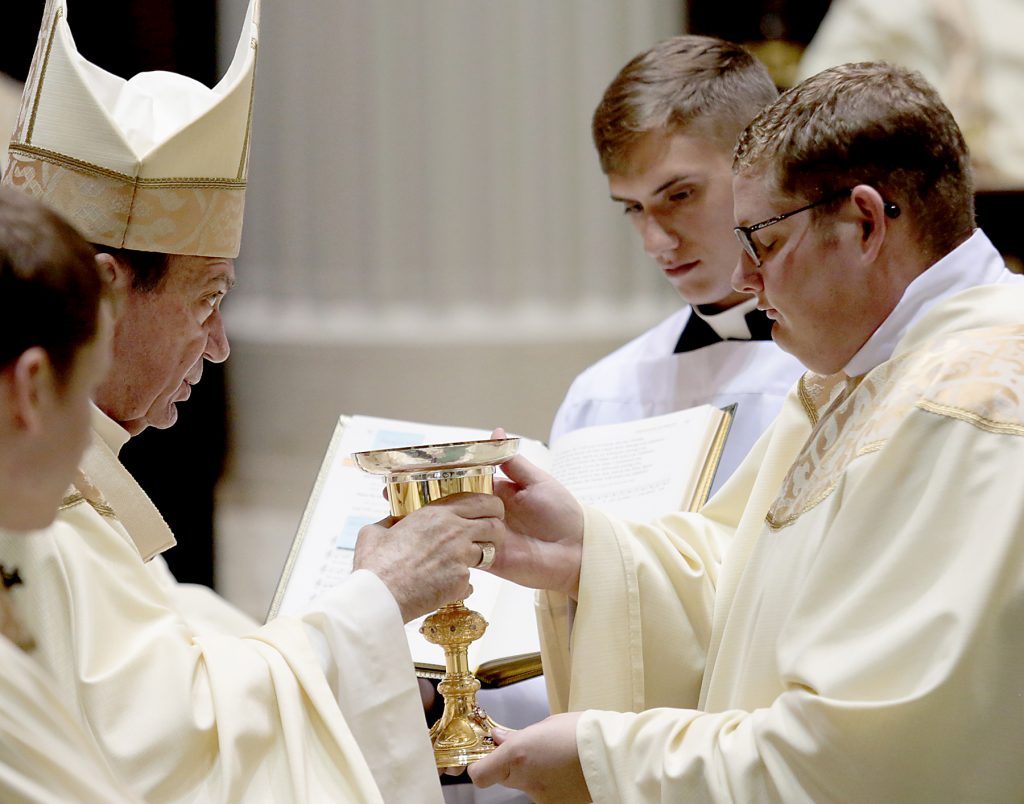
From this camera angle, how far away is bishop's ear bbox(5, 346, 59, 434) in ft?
4.99

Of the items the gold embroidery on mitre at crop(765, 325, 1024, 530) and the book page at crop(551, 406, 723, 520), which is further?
the book page at crop(551, 406, 723, 520)

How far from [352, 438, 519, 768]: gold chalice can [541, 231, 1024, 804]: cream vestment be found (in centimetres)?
35

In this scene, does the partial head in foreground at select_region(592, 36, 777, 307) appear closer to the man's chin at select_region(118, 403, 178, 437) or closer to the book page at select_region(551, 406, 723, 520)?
the book page at select_region(551, 406, 723, 520)

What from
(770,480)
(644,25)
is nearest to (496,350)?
(644,25)

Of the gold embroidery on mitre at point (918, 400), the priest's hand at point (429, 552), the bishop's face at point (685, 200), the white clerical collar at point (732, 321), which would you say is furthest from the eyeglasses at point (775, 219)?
the white clerical collar at point (732, 321)

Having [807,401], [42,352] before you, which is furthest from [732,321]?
[42,352]

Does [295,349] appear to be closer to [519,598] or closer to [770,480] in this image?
[519,598]

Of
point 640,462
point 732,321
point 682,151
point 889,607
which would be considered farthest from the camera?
point 732,321

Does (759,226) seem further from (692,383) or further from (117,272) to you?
(692,383)

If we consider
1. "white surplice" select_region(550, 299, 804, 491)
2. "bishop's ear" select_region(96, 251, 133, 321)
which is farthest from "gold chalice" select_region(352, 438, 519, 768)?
"white surplice" select_region(550, 299, 804, 491)

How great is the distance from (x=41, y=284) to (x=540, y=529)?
4.99 feet

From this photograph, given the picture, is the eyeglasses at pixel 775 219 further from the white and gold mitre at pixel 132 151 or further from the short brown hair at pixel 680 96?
the short brown hair at pixel 680 96

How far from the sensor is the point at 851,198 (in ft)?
7.29

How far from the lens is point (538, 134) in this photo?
570 centimetres
